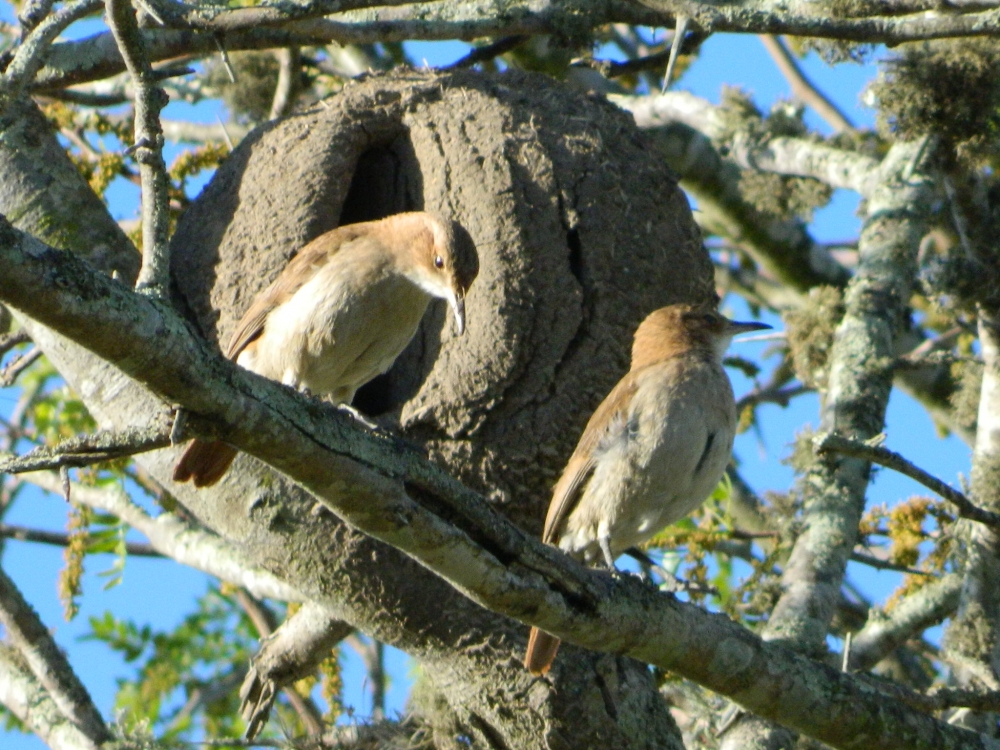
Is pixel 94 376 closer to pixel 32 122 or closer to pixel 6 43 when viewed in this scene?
pixel 32 122

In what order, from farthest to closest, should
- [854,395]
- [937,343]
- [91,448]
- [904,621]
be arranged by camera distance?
1. [937,343]
2. [854,395]
3. [904,621]
4. [91,448]

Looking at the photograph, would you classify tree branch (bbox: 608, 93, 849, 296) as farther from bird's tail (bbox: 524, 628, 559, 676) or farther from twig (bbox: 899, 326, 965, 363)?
bird's tail (bbox: 524, 628, 559, 676)

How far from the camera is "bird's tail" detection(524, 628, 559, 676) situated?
463 centimetres

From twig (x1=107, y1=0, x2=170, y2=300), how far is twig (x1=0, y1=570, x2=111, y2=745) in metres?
2.41

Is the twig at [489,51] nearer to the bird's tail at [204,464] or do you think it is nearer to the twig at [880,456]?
the bird's tail at [204,464]

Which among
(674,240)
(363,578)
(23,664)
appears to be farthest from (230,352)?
(674,240)

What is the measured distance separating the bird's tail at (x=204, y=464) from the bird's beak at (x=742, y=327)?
2.06 m

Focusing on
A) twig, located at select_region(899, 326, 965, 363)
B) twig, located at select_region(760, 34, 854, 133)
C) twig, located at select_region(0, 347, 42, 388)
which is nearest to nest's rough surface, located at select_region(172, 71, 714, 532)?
twig, located at select_region(0, 347, 42, 388)

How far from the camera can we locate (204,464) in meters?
4.82

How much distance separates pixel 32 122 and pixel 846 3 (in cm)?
338

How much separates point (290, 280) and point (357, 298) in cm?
33

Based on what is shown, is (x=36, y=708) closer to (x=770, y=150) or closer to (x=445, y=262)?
(x=445, y=262)

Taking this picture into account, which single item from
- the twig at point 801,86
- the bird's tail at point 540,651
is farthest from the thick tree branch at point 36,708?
the twig at point 801,86

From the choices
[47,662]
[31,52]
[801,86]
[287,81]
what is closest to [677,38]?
[31,52]
